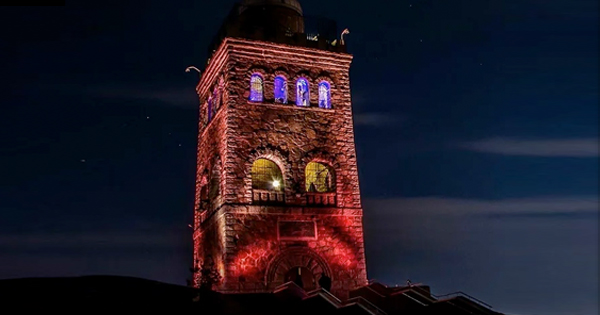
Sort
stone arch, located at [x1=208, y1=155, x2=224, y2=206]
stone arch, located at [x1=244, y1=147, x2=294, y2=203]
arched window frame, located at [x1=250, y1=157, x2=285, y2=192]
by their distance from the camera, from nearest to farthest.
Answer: stone arch, located at [x1=244, y1=147, x2=294, y2=203] → arched window frame, located at [x1=250, y1=157, x2=285, y2=192] → stone arch, located at [x1=208, y1=155, x2=224, y2=206]

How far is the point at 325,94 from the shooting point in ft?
80.7

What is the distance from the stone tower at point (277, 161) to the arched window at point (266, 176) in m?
0.04

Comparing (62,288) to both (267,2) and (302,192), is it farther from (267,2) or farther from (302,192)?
(267,2)

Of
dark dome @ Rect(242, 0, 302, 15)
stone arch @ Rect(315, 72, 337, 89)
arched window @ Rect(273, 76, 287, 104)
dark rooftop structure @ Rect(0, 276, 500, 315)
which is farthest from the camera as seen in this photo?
dark dome @ Rect(242, 0, 302, 15)

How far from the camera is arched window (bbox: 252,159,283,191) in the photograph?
2250 centimetres

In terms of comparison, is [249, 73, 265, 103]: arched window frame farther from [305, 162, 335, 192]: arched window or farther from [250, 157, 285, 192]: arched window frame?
[305, 162, 335, 192]: arched window

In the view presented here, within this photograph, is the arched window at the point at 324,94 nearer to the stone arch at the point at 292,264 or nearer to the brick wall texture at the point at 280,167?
the brick wall texture at the point at 280,167

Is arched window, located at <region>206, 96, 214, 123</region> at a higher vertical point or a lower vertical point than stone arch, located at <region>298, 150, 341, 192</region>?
higher

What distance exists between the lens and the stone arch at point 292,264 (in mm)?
21109

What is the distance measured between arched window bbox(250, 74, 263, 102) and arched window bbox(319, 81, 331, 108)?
2585 millimetres

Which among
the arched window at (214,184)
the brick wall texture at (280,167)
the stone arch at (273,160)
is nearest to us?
the brick wall texture at (280,167)

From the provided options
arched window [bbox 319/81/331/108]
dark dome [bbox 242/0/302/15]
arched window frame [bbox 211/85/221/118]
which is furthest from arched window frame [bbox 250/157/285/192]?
dark dome [bbox 242/0/302/15]

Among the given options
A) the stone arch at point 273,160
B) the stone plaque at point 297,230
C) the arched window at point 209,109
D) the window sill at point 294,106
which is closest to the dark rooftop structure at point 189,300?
the stone plaque at point 297,230

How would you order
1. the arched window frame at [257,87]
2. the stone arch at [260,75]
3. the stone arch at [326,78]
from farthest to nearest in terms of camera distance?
1. the stone arch at [326,78]
2. the arched window frame at [257,87]
3. the stone arch at [260,75]
